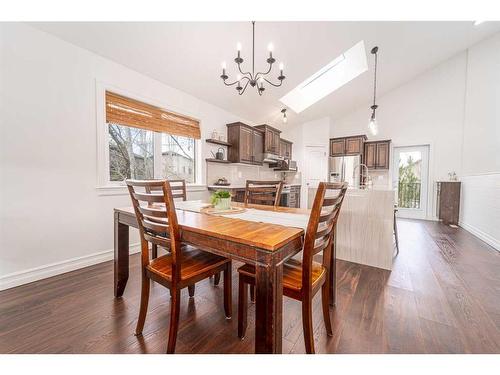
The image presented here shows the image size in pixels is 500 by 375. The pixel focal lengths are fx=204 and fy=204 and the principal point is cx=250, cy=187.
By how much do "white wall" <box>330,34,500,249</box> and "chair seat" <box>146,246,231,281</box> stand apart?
428 centimetres

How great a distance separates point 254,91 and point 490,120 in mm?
4661

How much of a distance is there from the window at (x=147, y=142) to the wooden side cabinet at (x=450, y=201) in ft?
18.2

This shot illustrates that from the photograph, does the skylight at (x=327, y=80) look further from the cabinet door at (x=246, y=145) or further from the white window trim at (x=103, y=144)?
the white window trim at (x=103, y=144)

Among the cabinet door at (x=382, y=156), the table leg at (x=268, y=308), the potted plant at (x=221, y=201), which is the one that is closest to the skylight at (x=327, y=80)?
the cabinet door at (x=382, y=156)

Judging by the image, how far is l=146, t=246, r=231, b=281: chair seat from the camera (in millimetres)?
1243

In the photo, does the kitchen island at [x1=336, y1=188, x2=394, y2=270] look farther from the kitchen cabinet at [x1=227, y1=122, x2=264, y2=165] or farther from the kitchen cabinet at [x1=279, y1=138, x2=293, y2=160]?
the kitchen cabinet at [x1=279, y1=138, x2=293, y2=160]

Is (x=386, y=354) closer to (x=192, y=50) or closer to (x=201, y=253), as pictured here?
(x=201, y=253)

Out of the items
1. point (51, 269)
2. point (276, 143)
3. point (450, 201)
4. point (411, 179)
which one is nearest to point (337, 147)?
point (276, 143)

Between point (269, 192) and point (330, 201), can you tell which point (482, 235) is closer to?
point (269, 192)

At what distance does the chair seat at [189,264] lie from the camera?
4.08ft

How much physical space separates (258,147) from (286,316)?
3.62 m

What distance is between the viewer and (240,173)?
4.63m

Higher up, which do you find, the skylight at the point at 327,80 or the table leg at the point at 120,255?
the skylight at the point at 327,80

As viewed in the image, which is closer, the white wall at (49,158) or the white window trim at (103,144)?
the white wall at (49,158)
